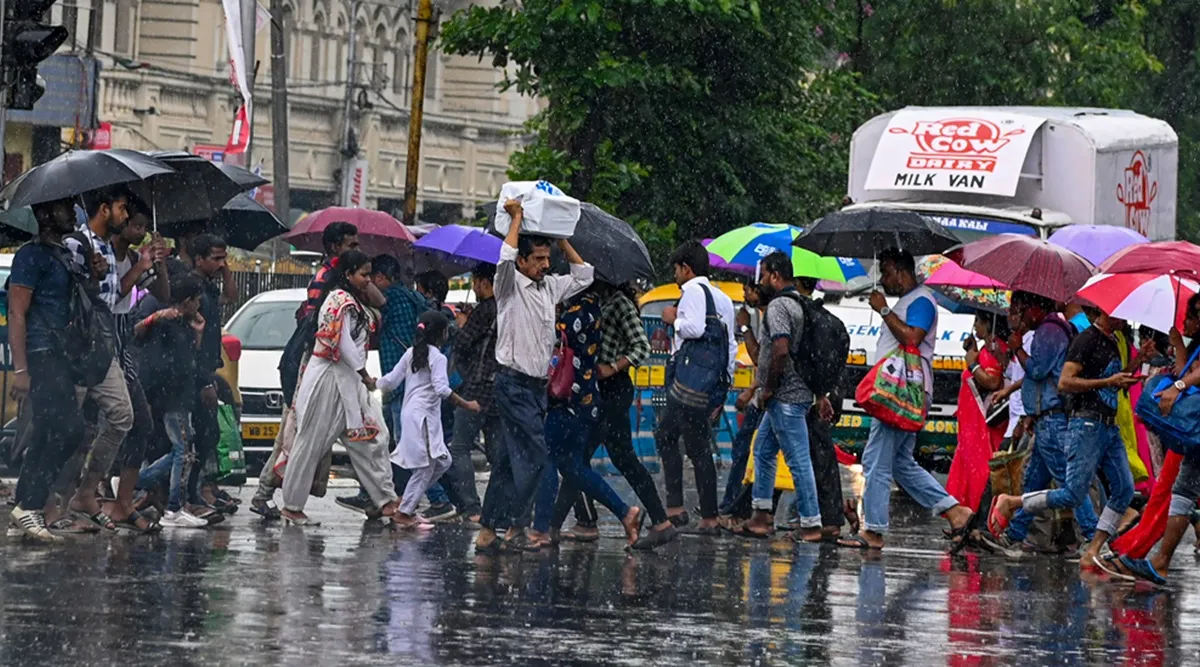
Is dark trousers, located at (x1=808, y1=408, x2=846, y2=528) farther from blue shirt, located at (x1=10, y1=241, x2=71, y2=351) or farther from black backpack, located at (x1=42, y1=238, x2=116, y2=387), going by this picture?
blue shirt, located at (x1=10, y1=241, x2=71, y2=351)

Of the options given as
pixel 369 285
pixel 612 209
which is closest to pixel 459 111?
pixel 612 209

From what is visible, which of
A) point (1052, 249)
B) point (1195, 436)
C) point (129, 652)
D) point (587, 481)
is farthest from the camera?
point (1052, 249)

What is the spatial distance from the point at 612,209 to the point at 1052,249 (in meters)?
12.8

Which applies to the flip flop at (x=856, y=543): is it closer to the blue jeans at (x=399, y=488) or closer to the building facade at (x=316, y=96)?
the blue jeans at (x=399, y=488)

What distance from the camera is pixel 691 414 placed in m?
14.6

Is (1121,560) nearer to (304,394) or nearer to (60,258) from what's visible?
(304,394)

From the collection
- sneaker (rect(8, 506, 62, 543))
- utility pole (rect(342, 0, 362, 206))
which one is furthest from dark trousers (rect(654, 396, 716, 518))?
utility pole (rect(342, 0, 362, 206))

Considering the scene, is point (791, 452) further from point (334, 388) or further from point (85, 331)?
point (85, 331)

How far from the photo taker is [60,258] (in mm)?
12094

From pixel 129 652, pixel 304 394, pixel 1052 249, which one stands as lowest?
Answer: pixel 129 652

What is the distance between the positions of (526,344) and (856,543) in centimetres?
274

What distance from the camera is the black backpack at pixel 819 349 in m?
13.9

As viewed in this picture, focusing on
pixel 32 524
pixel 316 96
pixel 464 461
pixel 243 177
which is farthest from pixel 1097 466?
pixel 316 96

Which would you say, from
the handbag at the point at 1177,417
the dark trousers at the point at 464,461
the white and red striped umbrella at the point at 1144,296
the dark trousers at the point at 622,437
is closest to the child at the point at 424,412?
the dark trousers at the point at 464,461
